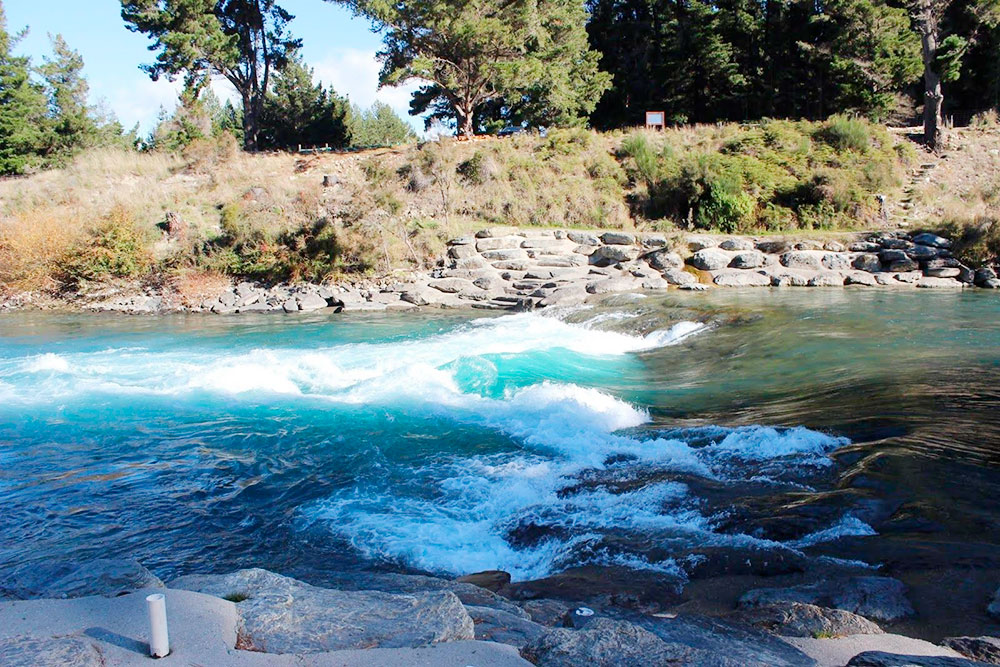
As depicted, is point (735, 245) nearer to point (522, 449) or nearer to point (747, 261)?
point (747, 261)

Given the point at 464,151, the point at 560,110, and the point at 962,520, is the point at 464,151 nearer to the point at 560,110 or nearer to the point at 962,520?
the point at 560,110

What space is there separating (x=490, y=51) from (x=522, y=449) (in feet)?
81.2

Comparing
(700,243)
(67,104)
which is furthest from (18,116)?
(700,243)

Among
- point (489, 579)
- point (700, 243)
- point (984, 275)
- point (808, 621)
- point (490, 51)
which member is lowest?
point (489, 579)

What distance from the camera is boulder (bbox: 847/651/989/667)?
271 cm

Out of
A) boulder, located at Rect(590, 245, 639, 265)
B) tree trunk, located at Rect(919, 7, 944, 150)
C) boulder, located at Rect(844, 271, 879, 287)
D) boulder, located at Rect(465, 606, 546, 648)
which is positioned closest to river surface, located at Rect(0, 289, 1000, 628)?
boulder, located at Rect(465, 606, 546, 648)

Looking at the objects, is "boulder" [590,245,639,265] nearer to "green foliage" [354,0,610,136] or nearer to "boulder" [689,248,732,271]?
"boulder" [689,248,732,271]

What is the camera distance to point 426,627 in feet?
10.3

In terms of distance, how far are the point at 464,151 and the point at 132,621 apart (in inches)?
940

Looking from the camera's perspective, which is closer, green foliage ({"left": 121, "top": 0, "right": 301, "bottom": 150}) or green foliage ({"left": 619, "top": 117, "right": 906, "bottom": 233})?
green foliage ({"left": 619, "top": 117, "right": 906, "bottom": 233})

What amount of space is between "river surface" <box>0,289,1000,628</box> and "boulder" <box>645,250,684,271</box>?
559 centimetres

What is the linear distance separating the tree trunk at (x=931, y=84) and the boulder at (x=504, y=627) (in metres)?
28.0

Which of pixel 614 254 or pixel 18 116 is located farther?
pixel 18 116

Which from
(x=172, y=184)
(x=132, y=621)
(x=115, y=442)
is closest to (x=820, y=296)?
(x=115, y=442)
